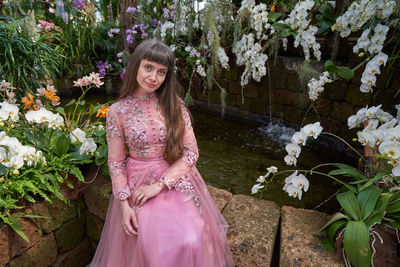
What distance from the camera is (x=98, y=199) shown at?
1550mm

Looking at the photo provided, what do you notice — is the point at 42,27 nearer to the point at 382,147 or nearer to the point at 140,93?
the point at 140,93

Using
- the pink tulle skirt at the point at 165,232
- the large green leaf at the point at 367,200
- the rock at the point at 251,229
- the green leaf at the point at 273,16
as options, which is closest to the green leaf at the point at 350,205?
the large green leaf at the point at 367,200

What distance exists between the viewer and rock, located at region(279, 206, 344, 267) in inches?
45.0

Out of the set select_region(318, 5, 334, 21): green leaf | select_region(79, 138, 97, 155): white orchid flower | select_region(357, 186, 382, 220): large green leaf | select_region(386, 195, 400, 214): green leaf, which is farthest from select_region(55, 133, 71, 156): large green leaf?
select_region(318, 5, 334, 21): green leaf

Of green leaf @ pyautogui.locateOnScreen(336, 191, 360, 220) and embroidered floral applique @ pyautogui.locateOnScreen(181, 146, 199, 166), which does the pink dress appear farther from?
green leaf @ pyautogui.locateOnScreen(336, 191, 360, 220)

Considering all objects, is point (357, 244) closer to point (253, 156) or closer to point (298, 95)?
point (253, 156)

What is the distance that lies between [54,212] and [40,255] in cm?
23

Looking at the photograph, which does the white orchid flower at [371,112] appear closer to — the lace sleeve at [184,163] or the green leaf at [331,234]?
the green leaf at [331,234]

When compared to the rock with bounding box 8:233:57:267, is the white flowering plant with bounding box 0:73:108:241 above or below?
above

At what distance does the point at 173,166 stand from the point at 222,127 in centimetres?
248

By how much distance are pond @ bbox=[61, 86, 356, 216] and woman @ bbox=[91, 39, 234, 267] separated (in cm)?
115

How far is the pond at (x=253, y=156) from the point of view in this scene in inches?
91.0

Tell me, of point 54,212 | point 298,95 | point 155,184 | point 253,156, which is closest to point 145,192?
point 155,184

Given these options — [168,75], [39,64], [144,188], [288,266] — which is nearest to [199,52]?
[39,64]
